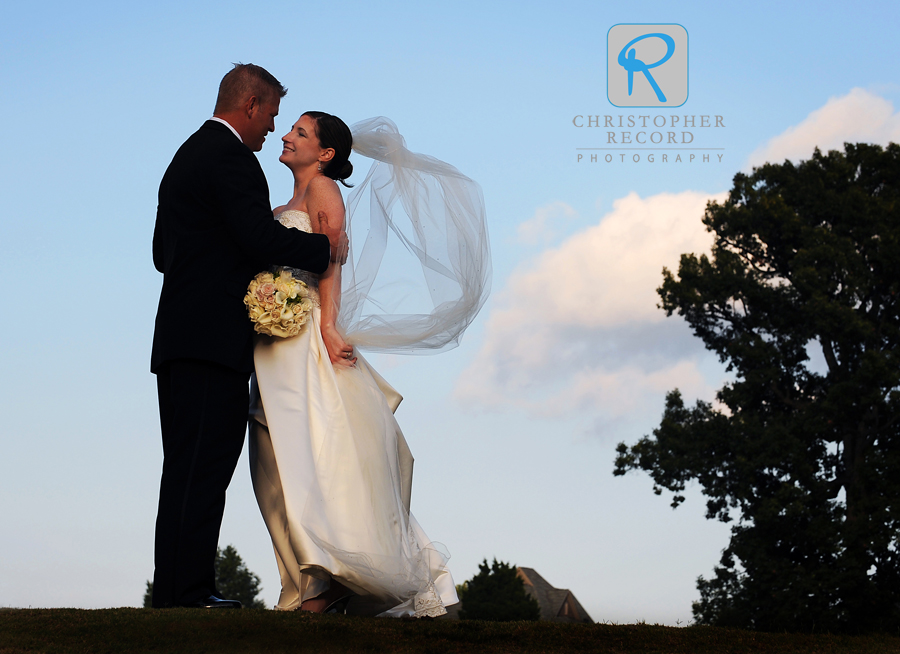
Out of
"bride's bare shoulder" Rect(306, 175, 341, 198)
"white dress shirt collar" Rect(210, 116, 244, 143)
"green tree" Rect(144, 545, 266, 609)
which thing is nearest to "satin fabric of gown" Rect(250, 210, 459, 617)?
"bride's bare shoulder" Rect(306, 175, 341, 198)

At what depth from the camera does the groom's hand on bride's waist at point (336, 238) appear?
505 centimetres

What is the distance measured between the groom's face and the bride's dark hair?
1.04ft

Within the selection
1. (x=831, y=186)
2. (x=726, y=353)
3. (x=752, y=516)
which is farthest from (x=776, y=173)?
(x=752, y=516)

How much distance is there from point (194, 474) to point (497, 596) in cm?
3393

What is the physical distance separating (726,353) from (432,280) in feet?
63.3

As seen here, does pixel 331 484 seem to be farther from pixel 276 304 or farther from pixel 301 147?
pixel 301 147

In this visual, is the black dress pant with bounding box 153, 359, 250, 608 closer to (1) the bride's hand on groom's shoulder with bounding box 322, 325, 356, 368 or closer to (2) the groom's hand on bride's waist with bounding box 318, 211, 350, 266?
(1) the bride's hand on groom's shoulder with bounding box 322, 325, 356, 368

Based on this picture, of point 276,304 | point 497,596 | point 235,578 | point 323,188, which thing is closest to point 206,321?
point 276,304

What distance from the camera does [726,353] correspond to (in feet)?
75.4

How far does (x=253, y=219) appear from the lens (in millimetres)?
4520

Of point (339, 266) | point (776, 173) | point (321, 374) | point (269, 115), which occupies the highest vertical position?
point (776, 173)

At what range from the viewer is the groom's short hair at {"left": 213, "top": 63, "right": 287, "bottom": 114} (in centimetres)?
488

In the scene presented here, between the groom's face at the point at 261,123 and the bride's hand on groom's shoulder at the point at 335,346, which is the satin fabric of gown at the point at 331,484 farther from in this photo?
the groom's face at the point at 261,123

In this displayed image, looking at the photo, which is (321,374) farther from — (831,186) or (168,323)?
(831,186)
